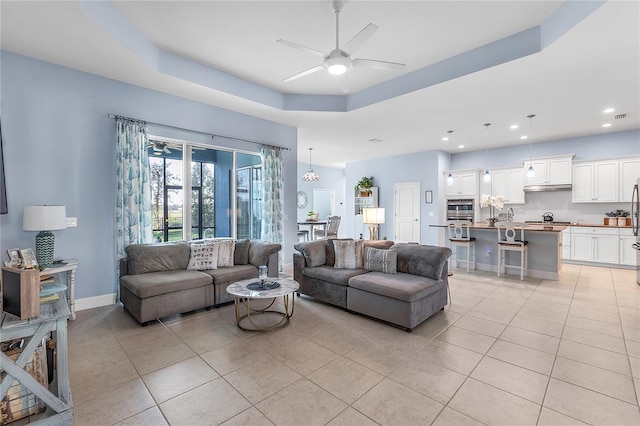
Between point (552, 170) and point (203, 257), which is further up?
point (552, 170)

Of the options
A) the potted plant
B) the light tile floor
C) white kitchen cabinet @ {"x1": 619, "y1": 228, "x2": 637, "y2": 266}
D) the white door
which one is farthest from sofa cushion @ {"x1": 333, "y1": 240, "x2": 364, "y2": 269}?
white kitchen cabinet @ {"x1": 619, "y1": 228, "x2": 637, "y2": 266}

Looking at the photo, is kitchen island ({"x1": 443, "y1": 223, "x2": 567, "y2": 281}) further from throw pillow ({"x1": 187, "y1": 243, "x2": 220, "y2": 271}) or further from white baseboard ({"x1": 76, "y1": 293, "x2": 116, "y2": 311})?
white baseboard ({"x1": 76, "y1": 293, "x2": 116, "y2": 311})

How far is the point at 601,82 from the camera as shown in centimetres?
397

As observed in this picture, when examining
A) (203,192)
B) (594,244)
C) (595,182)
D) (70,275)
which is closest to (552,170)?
(595,182)

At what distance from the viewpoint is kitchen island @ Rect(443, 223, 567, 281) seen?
17.5 feet

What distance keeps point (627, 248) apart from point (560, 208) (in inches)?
58.4

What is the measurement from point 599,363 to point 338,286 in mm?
2583

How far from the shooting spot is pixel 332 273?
395cm

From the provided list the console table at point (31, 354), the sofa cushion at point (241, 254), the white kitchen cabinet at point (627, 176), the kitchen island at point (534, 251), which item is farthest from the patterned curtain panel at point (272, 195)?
the white kitchen cabinet at point (627, 176)

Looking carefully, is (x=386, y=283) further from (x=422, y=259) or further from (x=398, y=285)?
(x=422, y=259)

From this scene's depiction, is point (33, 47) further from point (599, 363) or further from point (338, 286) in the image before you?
point (599, 363)

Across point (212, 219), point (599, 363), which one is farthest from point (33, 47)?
point (599, 363)

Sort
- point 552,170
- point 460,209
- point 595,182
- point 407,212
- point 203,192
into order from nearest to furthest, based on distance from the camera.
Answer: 1. point 203,192
2. point 595,182
3. point 552,170
4. point 460,209
5. point 407,212

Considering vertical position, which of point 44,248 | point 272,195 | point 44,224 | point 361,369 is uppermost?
point 272,195
